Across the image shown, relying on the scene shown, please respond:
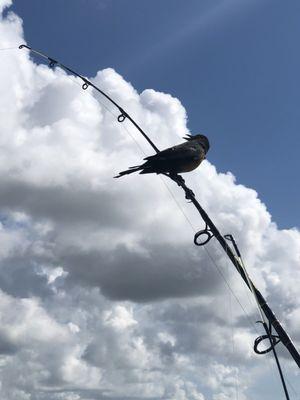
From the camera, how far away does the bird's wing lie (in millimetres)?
11922

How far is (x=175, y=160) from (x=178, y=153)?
402 millimetres

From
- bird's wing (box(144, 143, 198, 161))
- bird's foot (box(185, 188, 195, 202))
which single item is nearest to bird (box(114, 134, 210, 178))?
bird's wing (box(144, 143, 198, 161))

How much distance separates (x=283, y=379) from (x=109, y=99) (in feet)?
27.2

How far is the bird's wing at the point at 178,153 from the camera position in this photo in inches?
469

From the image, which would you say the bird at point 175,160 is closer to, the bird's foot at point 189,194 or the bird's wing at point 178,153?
the bird's wing at point 178,153

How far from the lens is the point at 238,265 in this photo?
27.3 ft

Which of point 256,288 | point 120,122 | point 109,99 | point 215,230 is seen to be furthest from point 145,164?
point 256,288

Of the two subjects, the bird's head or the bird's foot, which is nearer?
the bird's foot

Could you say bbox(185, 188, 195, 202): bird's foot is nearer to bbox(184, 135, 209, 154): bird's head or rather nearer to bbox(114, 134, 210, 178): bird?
bbox(114, 134, 210, 178): bird

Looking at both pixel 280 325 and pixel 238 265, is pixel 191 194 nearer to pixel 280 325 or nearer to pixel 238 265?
pixel 238 265

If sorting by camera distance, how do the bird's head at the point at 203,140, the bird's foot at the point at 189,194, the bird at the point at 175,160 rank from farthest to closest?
the bird's head at the point at 203,140 < the bird at the point at 175,160 < the bird's foot at the point at 189,194

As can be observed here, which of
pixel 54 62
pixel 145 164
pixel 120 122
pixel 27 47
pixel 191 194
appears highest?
pixel 27 47

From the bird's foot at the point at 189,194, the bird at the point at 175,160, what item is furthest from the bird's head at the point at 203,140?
the bird's foot at the point at 189,194

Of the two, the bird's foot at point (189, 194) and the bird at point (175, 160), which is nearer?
the bird's foot at point (189, 194)
